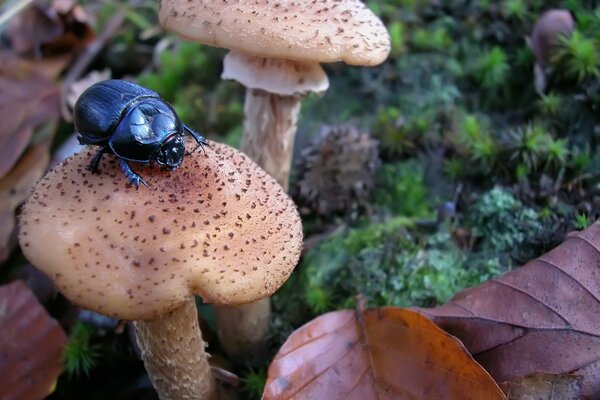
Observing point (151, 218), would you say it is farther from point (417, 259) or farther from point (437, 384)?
point (417, 259)

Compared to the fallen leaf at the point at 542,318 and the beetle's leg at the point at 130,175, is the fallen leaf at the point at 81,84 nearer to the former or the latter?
the beetle's leg at the point at 130,175

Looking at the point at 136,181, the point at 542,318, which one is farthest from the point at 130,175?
the point at 542,318

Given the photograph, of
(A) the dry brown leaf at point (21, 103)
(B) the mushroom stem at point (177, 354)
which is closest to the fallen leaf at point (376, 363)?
(B) the mushroom stem at point (177, 354)

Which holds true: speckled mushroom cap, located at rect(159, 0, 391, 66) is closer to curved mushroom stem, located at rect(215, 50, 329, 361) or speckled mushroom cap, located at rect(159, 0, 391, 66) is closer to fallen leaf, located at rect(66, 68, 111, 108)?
curved mushroom stem, located at rect(215, 50, 329, 361)

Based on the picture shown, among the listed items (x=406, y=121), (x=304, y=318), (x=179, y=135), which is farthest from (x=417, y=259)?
(x=179, y=135)

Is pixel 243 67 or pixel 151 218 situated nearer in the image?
pixel 151 218

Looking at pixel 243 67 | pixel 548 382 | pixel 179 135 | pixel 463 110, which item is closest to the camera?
pixel 179 135

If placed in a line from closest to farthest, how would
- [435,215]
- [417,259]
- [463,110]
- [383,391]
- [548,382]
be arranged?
[548,382] < [383,391] < [417,259] < [435,215] < [463,110]

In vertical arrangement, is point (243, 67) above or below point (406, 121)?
above
